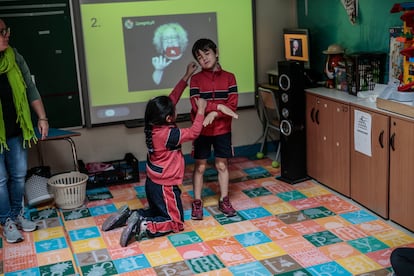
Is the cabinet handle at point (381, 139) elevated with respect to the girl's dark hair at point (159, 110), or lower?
lower

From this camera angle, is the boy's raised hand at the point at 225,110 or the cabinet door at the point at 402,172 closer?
the cabinet door at the point at 402,172

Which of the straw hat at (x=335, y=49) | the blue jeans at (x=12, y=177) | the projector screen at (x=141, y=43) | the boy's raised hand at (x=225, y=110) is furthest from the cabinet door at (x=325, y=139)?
the blue jeans at (x=12, y=177)

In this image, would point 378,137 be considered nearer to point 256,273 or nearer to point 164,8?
point 256,273

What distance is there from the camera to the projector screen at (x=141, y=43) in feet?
15.9

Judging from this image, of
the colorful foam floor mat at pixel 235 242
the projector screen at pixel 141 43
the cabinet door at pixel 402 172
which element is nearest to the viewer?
the colorful foam floor mat at pixel 235 242

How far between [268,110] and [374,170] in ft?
5.94

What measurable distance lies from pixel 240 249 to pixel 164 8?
8.00 ft

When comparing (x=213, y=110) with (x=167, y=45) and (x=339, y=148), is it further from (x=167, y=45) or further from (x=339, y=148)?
(x=167, y=45)

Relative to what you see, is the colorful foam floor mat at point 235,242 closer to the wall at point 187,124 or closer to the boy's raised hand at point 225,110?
the wall at point 187,124

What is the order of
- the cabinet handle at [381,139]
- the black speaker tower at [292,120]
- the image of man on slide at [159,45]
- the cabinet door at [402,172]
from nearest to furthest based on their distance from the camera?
the cabinet door at [402,172] < the cabinet handle at [381,139] < the black speaker tower at [292,120] < the image of man on slide at [159,45]

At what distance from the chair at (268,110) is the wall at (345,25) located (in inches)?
20.6

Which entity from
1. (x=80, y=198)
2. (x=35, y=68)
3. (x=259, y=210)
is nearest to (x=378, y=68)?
(x=259, y=210)

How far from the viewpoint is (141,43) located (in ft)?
16.4

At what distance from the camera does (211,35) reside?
521 centimetres
